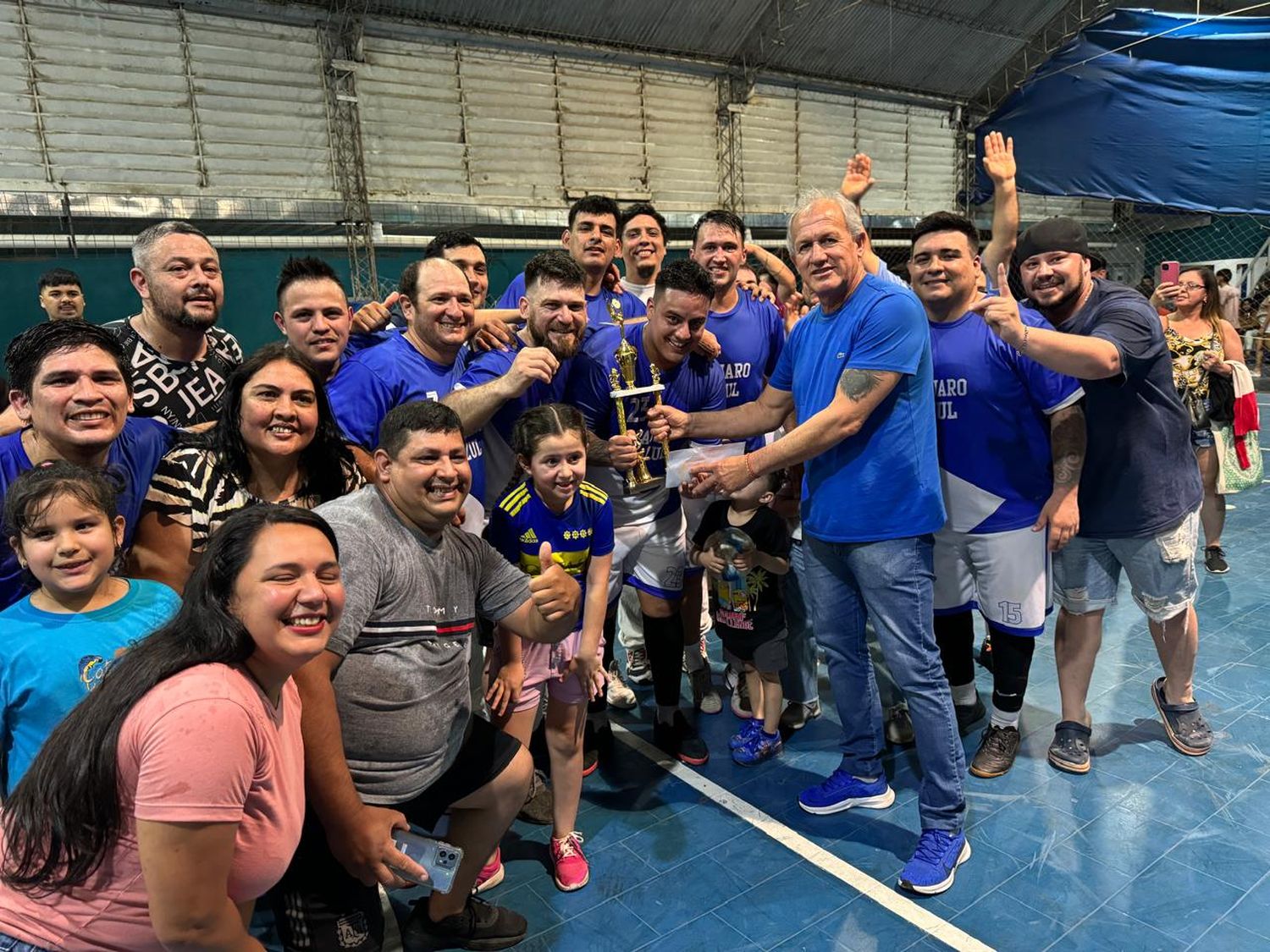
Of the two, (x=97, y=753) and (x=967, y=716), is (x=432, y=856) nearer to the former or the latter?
(x=97, y=753)

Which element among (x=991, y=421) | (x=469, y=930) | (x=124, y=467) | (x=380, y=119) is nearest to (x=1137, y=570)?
(x=991, y=421)

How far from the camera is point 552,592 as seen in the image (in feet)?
7.85

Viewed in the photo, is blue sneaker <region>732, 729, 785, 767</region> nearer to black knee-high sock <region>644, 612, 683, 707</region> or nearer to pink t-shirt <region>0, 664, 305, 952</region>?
black knee-high sock <region>644, 612, 683, 707</region>

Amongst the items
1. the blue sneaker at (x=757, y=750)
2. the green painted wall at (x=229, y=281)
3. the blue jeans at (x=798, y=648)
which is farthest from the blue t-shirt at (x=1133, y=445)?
the green painted wall at (x=229, y=281)

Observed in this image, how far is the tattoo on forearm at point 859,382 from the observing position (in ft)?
9.02

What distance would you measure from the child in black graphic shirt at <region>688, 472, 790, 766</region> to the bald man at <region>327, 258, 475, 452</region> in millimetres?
1407

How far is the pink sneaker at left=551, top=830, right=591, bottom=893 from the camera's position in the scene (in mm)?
2883

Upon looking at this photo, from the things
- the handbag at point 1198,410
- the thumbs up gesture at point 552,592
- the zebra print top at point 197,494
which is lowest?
the thumbs up gesture at point 552,592

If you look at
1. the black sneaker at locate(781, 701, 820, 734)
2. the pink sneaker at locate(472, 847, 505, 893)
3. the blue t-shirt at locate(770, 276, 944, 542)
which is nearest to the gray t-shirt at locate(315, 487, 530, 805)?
the pink sneaker at locate(472, 847, 505, 893)

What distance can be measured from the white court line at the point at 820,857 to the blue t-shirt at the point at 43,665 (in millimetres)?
2389

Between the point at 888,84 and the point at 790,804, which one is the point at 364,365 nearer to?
the point at 790,804

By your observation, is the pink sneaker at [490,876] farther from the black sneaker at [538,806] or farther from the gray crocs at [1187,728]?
the gray crocs at [1187,728]

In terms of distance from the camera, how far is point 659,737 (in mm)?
3834


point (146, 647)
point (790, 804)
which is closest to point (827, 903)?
point (790, 804)
